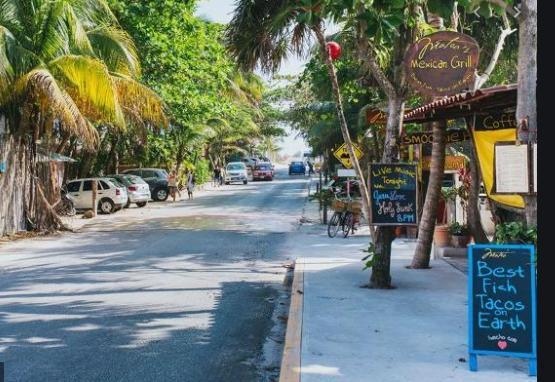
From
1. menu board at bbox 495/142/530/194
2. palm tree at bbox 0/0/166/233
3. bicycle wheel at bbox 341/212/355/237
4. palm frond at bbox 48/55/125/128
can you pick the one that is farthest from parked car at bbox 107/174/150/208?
menu board at bbox 495/142/530/194

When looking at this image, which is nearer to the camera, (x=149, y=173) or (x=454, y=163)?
(x=454, y=163)

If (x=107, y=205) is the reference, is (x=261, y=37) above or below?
above

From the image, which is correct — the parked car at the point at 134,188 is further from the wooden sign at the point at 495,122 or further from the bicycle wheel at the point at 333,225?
the wooden sign at the point at 495,122

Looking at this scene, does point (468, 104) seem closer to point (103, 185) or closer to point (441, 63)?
point (441, 63)

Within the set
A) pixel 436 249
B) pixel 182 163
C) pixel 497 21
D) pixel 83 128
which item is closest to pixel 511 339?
pixel 436 249

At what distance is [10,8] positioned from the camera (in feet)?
56.4

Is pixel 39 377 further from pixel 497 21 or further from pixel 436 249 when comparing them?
pixel 497 21

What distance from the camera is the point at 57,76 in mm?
17703

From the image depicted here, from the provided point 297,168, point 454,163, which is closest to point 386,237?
point 454,163

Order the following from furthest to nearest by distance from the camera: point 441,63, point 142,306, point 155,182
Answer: point 155,182
point 142,306
point 441,63

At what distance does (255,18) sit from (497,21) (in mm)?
6587

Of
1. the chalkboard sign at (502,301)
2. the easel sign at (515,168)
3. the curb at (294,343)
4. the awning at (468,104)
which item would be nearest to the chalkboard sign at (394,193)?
the awning at (468,104)

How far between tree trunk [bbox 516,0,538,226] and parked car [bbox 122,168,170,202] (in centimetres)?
2871

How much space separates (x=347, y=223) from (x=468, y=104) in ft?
32.3
